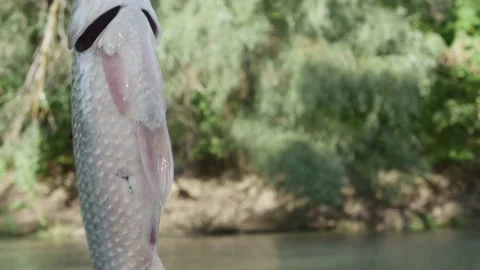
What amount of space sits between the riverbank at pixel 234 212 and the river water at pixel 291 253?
0.76 metres

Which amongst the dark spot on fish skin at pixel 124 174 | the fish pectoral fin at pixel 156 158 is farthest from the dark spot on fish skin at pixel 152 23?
the dark spot on fish skin at pixel 124 174

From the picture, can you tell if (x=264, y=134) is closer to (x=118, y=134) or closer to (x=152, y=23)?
(x=152, y=23)

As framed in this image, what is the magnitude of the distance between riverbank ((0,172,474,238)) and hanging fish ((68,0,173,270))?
55.2 feet

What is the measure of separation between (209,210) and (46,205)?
3.02 m

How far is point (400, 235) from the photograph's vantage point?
1869cm

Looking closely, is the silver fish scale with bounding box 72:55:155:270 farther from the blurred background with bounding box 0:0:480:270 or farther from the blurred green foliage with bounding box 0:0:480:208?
the blurred green foliage with bounding box 0:0:480:208

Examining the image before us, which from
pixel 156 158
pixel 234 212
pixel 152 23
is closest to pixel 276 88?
pixel 234 212

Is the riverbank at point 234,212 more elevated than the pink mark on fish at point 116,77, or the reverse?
the pink mark on fish at point 116,77

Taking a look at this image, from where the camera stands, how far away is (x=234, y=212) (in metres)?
19.3

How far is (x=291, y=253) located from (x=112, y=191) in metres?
13.6

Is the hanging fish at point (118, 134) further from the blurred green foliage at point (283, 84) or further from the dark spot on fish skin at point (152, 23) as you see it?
the blurred green foliage at point (283, 84)

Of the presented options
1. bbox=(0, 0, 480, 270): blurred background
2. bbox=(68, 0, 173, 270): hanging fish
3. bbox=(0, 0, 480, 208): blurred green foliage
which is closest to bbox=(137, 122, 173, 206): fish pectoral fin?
bbox=(68, 0, 173, 270): hanging fish

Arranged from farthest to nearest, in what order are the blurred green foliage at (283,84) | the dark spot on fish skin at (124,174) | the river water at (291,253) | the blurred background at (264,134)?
the blurred green foliage at (283,84) → the blurred background at (264,134) → the river water at (291,253) → the dark spot on fish skin at (124,174)

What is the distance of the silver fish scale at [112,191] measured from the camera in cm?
217
